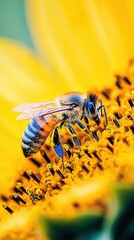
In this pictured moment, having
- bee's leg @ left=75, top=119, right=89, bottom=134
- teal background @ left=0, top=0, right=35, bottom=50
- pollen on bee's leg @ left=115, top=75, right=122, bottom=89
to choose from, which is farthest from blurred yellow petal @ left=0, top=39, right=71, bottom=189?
bee's leg @ left=75, top=119, right=89, bottom=134

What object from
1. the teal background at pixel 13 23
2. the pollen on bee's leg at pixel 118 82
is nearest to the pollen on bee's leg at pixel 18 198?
the pollen on bee's leg at pixel 118 82

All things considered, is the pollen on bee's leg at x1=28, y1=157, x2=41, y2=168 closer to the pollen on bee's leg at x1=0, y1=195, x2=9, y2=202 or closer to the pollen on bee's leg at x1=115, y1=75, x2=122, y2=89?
the pollen on bee's leg at x1=0, y1=195, x2=9, y2=202

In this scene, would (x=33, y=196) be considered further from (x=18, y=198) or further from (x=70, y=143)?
(x=70, y=143)

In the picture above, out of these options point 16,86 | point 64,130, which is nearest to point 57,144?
point 64,130

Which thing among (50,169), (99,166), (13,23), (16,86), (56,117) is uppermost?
(13,23)

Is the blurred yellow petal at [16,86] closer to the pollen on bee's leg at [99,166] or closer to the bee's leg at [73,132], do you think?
the bee's leg at [73,132]

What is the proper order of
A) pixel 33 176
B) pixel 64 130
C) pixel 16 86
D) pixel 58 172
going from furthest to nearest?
pixel 16 86 → pixel 64 130 → pixel 33 176 → pixel 58 172
